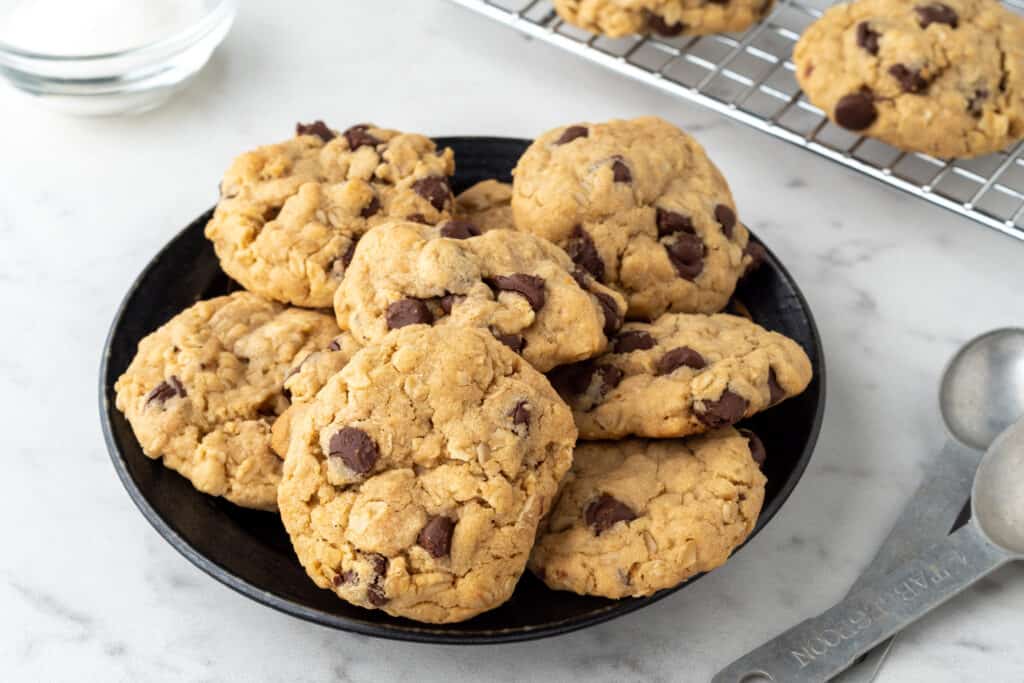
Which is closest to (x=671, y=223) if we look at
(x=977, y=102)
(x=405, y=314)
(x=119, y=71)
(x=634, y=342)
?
(x=634, y=342)

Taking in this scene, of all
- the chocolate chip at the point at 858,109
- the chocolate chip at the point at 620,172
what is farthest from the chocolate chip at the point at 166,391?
the chocolate chip at the point at 858,109

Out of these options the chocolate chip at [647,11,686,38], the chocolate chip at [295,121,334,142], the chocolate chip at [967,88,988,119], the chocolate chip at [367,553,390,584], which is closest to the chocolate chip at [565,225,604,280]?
the chocolate chip at [295,121,334,142]

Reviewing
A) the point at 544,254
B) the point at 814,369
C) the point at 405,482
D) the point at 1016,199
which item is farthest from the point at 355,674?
the point at 1016,199

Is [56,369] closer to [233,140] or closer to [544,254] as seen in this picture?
[233,140]

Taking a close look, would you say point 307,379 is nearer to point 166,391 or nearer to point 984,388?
point 166,391

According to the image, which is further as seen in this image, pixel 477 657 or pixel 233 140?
pixel 233 140
